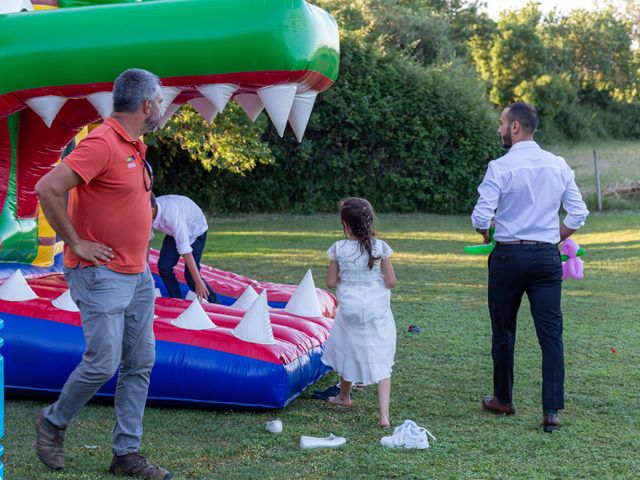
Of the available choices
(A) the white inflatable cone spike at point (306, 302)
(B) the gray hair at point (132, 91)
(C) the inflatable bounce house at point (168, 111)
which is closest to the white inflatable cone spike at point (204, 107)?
(C) the inflatable bounce house at point (168, 111)

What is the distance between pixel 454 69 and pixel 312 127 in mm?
4941

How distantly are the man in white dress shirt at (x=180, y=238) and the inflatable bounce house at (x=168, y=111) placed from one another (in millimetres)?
361

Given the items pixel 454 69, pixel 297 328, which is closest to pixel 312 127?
pixel 454 69

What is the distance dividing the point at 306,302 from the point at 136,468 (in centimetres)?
254

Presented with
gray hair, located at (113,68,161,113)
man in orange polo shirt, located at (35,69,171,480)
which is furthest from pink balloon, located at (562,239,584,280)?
gray hair, located at (113,68,161,113)

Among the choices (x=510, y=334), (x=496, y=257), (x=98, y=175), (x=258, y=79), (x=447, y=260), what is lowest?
(x=447, y=260)

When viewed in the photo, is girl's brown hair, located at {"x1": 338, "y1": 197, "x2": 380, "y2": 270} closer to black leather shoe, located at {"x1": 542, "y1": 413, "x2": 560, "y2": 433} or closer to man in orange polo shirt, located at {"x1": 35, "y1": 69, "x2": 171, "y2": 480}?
black leather shoe, located at {"x1": 542, "y1": 413, "x2": 560, "y2": 433}

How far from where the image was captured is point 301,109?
187 inches

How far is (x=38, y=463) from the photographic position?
397 cm

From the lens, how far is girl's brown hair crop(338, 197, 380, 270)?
4.84 meters

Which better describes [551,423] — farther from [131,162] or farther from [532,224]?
[131,162]

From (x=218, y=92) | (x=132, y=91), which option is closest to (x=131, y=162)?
(x=132, y=91)

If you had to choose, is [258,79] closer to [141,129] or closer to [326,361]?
[141,129]

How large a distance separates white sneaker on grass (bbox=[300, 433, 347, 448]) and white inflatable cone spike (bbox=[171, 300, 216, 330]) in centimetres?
110
